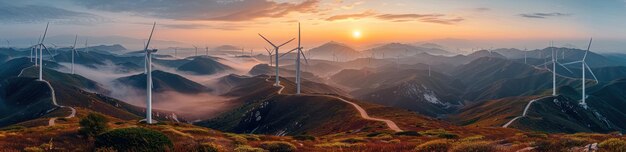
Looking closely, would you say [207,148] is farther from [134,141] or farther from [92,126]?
[92,126]

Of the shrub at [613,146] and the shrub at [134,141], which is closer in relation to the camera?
the shrub at [613,146]

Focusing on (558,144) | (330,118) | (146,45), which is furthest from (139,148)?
(330,118)

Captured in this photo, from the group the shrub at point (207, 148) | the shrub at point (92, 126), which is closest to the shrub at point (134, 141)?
the shrub at point (207, 148)

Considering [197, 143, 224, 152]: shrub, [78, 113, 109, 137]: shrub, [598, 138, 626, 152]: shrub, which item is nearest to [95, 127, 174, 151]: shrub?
[197, 143, 224, 152]: shrub

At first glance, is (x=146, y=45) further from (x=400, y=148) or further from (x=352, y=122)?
(x=400, y=148)

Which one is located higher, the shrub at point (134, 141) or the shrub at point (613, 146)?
the shrub at point (613, 146)

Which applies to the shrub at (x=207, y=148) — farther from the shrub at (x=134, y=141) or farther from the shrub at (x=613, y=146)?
the shrub at (x=613, y=146)

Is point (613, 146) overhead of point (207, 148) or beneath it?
overhead

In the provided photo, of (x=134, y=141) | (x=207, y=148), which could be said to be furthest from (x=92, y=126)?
(x=207, y=148)
